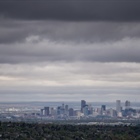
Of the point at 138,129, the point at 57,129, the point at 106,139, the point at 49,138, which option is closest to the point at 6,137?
the point at 49,138

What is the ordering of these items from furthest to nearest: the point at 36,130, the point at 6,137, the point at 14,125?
1. the point at 14,125
2. the point at 36,130
3. the point at 6,137

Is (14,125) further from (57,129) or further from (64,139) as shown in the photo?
(64,139)

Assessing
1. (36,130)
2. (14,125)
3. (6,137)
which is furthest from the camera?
(14,125)

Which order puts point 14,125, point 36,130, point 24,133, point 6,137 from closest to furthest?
point 6,137
point 24,133
point 36,130
point 14,125

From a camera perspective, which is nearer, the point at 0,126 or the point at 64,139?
the point at 64,139

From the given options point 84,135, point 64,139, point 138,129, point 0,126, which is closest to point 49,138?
point 64,139

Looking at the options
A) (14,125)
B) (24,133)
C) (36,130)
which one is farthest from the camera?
(14,125)

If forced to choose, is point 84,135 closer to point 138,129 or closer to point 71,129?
point 71,129

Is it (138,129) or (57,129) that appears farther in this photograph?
(138,129)

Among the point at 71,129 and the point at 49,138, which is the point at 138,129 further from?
the point at 49,138
